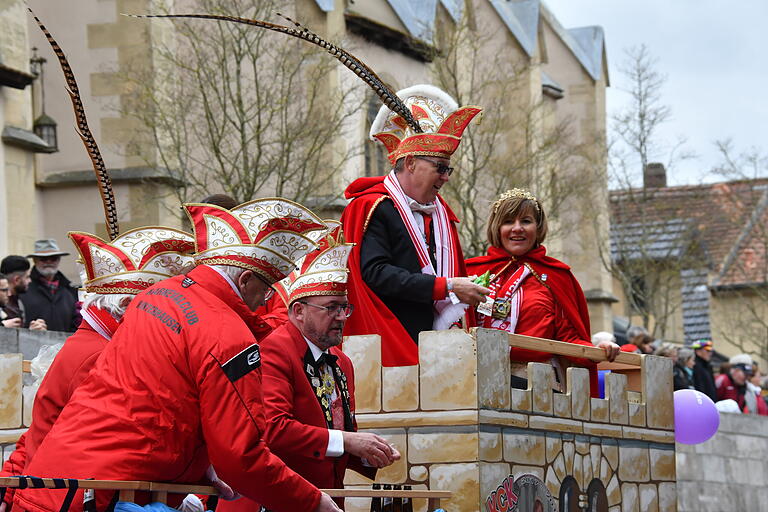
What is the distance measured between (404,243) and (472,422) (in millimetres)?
1139

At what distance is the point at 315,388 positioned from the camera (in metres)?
7.09

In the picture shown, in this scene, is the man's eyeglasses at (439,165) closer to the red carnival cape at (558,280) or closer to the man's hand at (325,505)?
the red carnival cape at (558,280)

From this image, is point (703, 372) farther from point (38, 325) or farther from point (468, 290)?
point (468, 290)

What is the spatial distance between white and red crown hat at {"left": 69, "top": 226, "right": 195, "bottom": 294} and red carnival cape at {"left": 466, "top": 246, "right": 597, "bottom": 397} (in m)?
2.97

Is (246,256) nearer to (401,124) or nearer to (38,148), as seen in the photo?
(401,124)

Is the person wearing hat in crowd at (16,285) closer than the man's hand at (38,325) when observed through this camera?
No

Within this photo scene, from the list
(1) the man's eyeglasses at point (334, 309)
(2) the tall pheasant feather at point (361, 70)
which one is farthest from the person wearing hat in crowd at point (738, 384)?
(1) the man's eyeglasses at point (334, 309)

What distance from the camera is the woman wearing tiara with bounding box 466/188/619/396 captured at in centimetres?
959

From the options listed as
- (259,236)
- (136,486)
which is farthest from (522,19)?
(136,486)

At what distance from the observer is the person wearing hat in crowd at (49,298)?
1453 centimetres

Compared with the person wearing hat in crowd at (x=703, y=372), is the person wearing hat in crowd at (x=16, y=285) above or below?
above

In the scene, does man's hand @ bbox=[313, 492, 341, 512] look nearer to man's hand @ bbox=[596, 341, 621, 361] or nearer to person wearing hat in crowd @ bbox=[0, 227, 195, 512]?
person wearing hat in crowd @ bbox=[0, 227, 195, 512]

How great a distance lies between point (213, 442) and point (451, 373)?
2927 mm

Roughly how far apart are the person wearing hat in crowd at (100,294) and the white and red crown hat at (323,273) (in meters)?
0.49
